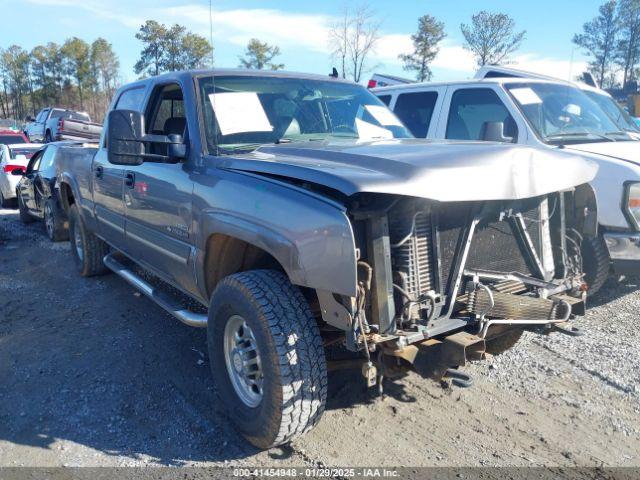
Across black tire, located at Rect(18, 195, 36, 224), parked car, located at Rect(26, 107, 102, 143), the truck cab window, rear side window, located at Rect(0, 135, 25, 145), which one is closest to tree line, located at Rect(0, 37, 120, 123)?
parked car, located at Rect(26, 107, 102, 143)

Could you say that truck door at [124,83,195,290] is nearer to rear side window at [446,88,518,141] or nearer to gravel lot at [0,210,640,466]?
gravel lot at [0,210,640,466]

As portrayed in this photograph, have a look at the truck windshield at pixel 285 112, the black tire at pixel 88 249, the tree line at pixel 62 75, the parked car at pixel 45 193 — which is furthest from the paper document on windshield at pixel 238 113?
the tree line at pixel 62 75

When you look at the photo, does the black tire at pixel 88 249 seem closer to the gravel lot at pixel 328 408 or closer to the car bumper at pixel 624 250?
the gravel lot at pixel 328 408

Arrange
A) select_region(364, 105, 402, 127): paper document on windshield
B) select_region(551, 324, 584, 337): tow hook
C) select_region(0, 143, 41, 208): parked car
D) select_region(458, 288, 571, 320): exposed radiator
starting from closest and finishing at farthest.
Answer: select_region(458, 288, 571, 320): exposed radiator
select_region(551, 324, 584, 337): tow hook
select_region(364, 105, 402, 127): paper document on windshield
select_region(0, 143, 41, 208): parked car

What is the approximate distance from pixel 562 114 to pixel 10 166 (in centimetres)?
1085

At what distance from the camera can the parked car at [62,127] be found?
19.3m

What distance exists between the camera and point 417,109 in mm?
7301

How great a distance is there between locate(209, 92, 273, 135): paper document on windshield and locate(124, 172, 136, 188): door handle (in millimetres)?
1031

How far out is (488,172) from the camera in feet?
9.17

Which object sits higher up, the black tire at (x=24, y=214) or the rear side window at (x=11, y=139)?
the rear side window at (x=11, y=139)

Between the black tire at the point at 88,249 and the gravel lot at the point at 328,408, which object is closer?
the gravel lot at the point at 328,408

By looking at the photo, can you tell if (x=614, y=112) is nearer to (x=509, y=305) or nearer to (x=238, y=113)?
(x=509, y=305)

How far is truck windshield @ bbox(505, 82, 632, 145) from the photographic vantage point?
5.96 m

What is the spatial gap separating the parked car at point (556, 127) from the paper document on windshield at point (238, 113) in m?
2.15
